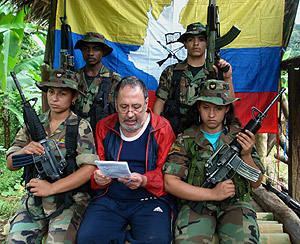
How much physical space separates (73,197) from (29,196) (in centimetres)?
40

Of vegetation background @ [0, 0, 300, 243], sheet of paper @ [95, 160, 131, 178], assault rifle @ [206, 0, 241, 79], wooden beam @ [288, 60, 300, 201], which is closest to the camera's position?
sheet of paper @ [95, 160, 131, 178]

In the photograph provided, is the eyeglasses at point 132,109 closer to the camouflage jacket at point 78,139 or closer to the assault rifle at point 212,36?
the camouflage jacket at point 78,139

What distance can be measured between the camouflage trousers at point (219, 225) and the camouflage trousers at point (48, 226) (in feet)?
2.85

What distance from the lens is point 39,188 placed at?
2.67 meters

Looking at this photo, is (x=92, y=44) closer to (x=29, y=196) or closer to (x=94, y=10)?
(x=94, y=10)

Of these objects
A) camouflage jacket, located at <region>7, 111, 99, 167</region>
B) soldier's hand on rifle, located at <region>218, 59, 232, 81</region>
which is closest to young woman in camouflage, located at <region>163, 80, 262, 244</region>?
soldier's hand on rifle, located at <region>218, 59, 232, 81</region>

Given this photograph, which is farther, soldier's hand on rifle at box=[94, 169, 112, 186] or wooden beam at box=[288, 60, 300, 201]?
wooden beam at box=[288, 60, 300, 201]

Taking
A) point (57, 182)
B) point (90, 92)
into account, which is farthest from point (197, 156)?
point (90, 92)

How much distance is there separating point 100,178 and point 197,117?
1070mm

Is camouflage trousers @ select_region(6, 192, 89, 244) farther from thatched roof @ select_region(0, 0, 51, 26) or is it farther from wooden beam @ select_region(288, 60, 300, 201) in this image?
thatched roof @ select_region(0, 0, 51, 26)

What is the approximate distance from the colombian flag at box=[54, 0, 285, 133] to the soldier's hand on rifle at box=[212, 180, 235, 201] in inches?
83.5

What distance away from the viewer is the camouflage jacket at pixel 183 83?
3.58 meters

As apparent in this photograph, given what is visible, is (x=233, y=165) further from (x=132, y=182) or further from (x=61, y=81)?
(x=61, y=81)

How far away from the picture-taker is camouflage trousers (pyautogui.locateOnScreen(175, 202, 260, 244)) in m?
2.43
